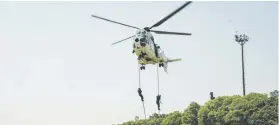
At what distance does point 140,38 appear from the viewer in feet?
156

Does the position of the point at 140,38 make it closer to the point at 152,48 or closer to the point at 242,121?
the point at 152,48

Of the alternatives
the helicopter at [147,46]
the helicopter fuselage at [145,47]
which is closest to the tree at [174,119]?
the helicopter at [147,46]

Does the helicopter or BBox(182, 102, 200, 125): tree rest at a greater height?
the helicopter

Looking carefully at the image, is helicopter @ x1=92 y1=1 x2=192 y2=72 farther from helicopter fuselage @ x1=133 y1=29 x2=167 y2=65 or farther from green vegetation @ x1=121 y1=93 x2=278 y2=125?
green vegetation @ x1=121 y1=93 x2=278 y2=125

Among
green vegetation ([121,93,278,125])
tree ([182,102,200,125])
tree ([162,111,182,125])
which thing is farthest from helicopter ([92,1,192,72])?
tree ([162,111,182,125])

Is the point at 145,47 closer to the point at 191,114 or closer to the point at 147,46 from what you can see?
the point at 147,46

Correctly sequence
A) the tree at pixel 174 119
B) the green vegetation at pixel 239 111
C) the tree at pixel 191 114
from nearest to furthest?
the green vegetation at pixel 239 111 → the tree at pixel 191 114 → the tree at pixel 174 119

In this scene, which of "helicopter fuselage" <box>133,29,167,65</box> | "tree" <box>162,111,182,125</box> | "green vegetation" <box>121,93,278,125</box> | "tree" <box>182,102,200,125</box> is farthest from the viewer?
"tree" <box>162,111,182,125</box>

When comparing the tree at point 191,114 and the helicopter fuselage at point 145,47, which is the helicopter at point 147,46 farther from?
the tree at point 191,114

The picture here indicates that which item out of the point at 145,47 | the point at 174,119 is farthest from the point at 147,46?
the point at 174,119

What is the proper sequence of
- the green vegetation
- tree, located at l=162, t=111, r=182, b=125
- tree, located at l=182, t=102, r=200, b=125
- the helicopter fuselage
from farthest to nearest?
tree, located at l=162, t=111, r=182, b=125 → tree, located at l=182, t=102, r=200, b=125 → the green vegetation → the helicopter fuselage

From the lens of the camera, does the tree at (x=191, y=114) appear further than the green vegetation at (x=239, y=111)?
Yes

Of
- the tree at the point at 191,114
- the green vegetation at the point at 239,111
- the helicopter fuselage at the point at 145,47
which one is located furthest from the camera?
the tree at the point at 191,114

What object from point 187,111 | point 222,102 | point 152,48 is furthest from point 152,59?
point 187,111
